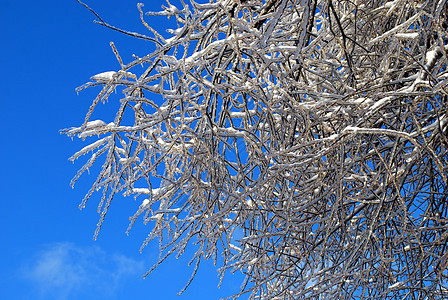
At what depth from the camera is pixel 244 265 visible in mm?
3967

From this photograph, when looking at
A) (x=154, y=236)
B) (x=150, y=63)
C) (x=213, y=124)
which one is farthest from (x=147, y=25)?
(x=154, y=236)

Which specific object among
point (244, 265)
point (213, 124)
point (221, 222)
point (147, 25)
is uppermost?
point (147, 25)

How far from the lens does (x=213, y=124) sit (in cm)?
329

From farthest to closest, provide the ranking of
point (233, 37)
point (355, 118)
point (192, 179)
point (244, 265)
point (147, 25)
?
1. point (244, 265)
2. point (192, 179)
3. point (355, 118)
4. point (147, 25)
5. point (233, 37)

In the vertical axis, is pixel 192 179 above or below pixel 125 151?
below

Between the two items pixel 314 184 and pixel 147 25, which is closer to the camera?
pixel 147 25

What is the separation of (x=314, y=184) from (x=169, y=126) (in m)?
1.07

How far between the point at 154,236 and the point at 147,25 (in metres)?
2.11

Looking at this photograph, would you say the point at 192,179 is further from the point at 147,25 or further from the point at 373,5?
the point at 373,5

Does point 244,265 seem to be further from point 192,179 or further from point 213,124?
point 213,124

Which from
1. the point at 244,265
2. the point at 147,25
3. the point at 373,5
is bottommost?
the point at 244,265

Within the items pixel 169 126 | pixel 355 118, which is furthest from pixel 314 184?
pixel 169 126

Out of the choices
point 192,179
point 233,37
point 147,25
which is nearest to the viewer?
point 233,37

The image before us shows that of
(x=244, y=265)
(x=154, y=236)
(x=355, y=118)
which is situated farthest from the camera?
(x=154, y=236)
